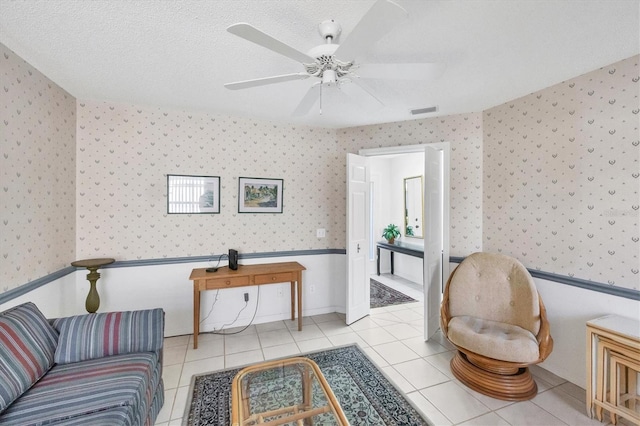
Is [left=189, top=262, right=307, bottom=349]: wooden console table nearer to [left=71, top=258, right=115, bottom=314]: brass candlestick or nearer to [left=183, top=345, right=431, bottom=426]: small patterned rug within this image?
[left=183, top=345, right=431, bottom=426]: small patterned rug

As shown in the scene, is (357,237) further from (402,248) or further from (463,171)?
(402,248)

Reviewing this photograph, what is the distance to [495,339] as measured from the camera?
2064 millimetres

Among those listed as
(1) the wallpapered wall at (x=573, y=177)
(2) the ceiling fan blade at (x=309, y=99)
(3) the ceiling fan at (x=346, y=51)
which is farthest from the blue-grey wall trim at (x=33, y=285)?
(1) the wallpapered wall at (x=573, y=177)

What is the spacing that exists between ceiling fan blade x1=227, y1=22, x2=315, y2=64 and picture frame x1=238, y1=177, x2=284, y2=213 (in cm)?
211

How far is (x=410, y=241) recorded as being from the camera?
17.4ft

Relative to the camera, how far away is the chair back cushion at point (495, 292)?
2271 mm

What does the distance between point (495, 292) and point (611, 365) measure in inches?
31.2

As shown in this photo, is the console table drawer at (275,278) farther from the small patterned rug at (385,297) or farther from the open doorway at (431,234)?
the small patterned rug at (385,297)

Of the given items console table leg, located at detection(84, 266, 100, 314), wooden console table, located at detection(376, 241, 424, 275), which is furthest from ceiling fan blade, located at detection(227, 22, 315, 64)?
wooden console table, located at detection(376, 241, 424, 275)

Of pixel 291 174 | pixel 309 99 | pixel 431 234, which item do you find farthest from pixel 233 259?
pixel 431 234

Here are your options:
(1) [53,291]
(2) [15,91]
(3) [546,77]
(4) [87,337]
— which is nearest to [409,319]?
(3) [546,77]

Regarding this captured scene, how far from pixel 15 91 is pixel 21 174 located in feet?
1.93

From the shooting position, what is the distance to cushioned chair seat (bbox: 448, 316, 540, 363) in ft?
6.52

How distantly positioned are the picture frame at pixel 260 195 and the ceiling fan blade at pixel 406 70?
204cm
